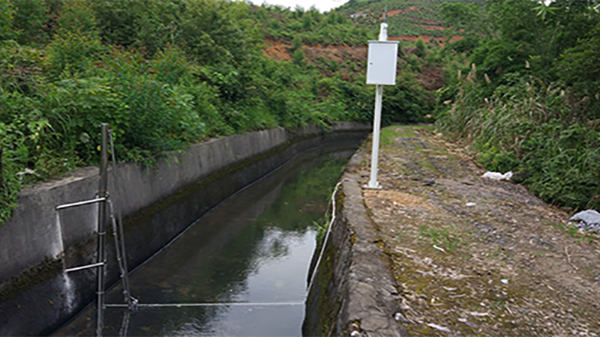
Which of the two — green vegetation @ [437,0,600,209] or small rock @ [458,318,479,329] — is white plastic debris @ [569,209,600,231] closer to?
green vegetation @ [437,0,600,209]

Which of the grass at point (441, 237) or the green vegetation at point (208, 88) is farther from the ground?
the green vegetation at point (208, 88)

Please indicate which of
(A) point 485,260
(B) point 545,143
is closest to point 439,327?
(A) point 485,260

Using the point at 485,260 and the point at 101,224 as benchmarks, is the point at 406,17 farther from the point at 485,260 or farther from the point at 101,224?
the point at 101,224

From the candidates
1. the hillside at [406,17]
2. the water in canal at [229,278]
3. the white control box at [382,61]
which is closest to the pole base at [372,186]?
the water in canal at [229,278]

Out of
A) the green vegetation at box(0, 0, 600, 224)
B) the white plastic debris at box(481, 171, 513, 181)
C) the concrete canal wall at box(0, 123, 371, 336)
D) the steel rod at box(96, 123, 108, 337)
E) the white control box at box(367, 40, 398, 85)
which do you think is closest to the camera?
the concrete canal wall at box(0, 123, 371, 336)

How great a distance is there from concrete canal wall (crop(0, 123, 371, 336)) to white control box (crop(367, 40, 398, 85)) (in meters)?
3.31

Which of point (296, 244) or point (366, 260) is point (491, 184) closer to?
point (296, 244)

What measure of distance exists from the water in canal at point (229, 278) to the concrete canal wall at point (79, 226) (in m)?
0.22

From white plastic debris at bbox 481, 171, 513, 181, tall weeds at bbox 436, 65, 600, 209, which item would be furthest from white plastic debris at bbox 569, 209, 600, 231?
white plastic debris at bbox 481, 171, 513, 181

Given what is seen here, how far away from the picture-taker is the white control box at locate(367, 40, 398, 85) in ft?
20.2

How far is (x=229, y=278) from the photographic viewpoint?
5719 millimetres

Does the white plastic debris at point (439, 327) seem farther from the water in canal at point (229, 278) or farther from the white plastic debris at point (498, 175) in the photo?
the white plastic debris at point (498, 175)

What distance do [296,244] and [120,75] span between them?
3.45 m

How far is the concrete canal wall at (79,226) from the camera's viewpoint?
152 inches
